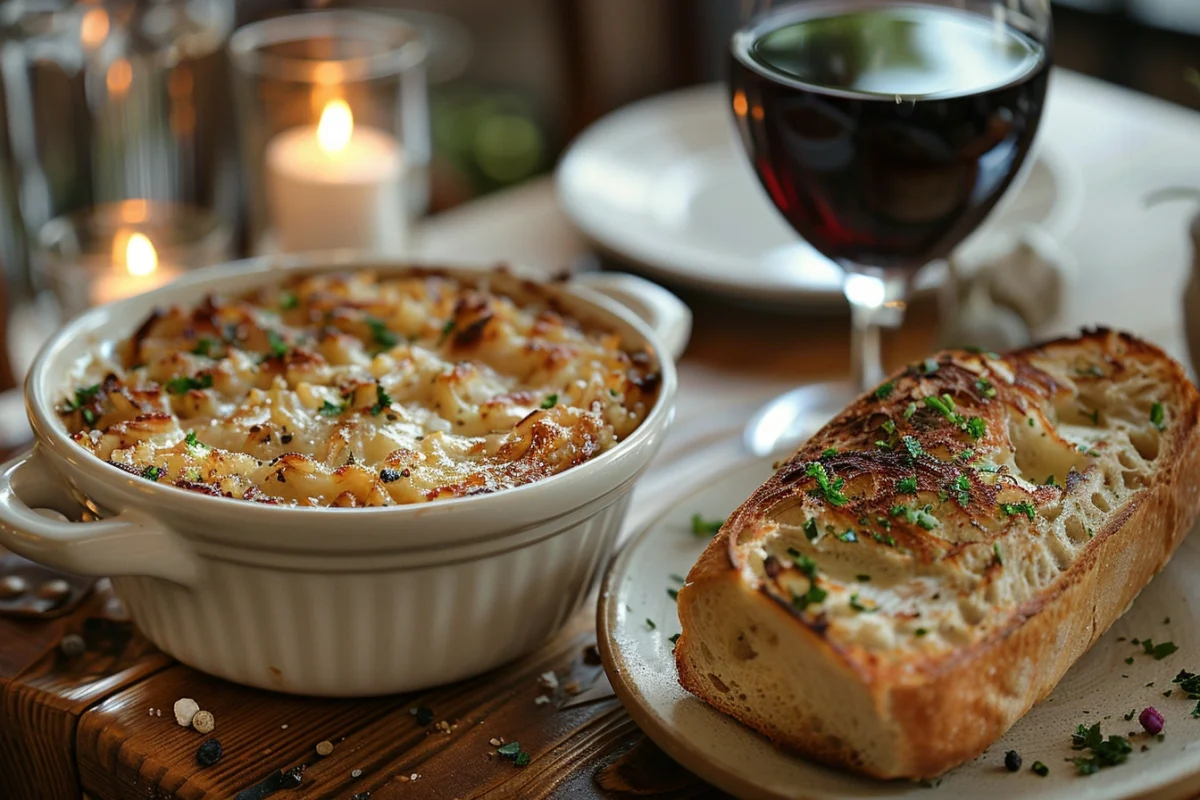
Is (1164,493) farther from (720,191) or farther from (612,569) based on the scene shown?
(720,191)

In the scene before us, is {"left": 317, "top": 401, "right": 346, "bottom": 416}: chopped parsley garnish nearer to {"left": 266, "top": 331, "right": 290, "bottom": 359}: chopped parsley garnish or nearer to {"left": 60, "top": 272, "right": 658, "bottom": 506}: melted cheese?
{"left": 60, "top": 272, "right": 658, "bottom": 506}: melted cheese

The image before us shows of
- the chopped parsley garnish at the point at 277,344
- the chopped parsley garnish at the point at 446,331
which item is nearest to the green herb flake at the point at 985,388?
the chopped parsley garnish at the point at 446,331

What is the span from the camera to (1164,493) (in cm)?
122

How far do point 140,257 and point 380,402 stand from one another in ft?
3.96

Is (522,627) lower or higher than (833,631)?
lower

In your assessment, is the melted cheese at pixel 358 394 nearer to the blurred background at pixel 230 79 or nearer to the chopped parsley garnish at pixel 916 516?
the chopped parsley garnish at pixel 916 516

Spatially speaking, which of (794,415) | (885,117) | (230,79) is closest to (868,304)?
(794,415)

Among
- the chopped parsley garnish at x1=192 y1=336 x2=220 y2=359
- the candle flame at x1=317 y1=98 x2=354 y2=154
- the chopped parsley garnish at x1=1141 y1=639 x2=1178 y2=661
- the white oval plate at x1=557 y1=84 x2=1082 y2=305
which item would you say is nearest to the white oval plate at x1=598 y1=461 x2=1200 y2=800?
the chopped parsley garnish at x1=1141 y1=639 x2=1178 y2=661

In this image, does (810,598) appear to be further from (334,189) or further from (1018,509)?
(334,189)

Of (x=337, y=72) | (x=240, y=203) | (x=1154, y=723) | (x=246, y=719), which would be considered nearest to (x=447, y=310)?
(x=246, y=719)

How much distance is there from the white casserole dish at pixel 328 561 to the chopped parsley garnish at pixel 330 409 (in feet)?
0.63

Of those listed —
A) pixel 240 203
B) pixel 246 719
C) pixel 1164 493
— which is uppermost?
pixel 1164 493

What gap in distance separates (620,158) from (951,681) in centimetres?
159

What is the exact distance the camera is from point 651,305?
1.56 metres
